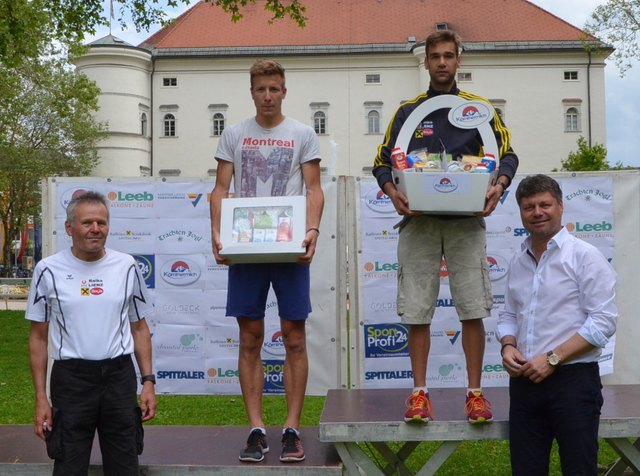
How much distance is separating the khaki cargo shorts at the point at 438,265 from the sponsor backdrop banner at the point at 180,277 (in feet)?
10.0

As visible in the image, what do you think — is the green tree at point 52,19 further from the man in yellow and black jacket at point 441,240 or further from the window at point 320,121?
the window at point 320,121

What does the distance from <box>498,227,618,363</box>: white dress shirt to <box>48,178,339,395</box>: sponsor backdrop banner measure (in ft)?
12.0

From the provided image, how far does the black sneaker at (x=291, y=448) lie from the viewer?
394 cm

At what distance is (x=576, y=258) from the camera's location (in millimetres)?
3627

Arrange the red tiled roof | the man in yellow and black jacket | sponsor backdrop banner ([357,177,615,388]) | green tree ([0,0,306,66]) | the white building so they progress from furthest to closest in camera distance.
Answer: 1. the red tiled roof
2. the white building
3. green tree ([0,0,306,66])
4. sponsor backdrop banner ([357,177,615,388])
5. the man in yellow and black jacket

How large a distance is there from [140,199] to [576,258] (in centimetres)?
465

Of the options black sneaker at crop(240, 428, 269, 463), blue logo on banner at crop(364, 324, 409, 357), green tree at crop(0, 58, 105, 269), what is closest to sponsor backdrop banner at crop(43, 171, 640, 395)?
blue logo on banner at crop(364, 324, 409, 357)

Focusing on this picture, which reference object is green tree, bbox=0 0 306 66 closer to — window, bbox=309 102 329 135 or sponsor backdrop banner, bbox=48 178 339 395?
sponsor backdrop banner, bbox=48 178 339 395

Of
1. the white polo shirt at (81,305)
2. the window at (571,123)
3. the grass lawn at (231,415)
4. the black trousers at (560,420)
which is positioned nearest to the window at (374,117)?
the window at (571,123)

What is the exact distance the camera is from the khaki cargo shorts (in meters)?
4.19

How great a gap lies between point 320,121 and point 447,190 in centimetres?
5068

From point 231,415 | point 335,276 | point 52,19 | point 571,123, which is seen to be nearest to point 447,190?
point 335,276

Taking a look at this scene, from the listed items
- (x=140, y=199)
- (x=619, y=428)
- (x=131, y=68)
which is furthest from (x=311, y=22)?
(x=619, y=428)

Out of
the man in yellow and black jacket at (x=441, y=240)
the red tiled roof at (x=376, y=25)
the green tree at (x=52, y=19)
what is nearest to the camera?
the man in yellow and black jacket at (x=441, y=240)
